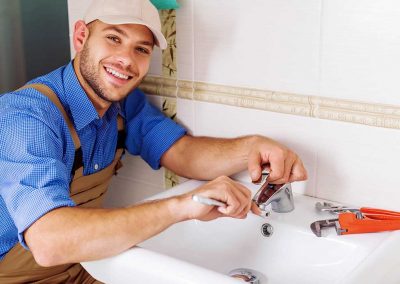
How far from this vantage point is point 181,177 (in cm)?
156

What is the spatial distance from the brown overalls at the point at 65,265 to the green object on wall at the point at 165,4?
12.8 inches

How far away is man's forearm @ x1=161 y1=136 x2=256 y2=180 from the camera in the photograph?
4.57ft

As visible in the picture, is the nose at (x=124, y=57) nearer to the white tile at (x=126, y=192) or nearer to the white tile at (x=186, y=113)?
the white tile at (x=186, y=113)

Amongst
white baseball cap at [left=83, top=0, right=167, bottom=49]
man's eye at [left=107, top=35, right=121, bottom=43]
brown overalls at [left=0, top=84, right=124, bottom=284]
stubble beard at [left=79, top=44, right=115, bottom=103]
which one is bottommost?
brown overalls at [left=0, top=84, right=124, bottom=284]

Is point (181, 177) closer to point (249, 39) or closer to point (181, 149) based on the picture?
point (181, 149)

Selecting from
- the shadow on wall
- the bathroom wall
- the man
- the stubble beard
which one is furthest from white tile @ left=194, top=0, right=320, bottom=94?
the shadow on wall

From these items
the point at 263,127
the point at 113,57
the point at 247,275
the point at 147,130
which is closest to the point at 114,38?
the point at 113,57

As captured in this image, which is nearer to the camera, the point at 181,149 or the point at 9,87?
the point at 181,149

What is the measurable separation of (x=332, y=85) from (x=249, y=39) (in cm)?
22

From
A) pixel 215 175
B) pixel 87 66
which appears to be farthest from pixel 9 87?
pixel 215 175

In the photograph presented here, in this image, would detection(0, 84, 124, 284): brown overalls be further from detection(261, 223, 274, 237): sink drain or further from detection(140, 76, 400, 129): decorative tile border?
detection(261, 223, 274, 237): sink drain

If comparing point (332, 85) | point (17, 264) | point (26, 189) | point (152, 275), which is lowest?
point (17, 264)

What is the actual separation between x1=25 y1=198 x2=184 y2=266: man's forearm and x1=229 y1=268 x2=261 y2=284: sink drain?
226 millimetres

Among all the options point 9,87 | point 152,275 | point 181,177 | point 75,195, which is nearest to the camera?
point 152,275
